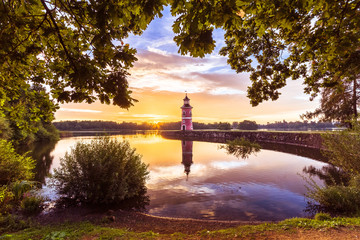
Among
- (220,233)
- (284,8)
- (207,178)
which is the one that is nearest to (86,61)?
(284,8)

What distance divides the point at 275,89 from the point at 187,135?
54799 mm

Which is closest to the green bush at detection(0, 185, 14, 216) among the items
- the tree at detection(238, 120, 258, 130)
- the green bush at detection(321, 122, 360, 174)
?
the green bush at detection(321, 122, 360, 174)

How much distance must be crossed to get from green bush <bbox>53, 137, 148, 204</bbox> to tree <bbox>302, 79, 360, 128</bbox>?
2504 centimetres

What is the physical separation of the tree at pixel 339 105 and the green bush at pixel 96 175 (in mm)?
25036

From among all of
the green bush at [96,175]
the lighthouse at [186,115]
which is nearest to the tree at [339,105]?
the green bush at [96,175]

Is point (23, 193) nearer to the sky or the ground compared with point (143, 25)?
nearer to the ground

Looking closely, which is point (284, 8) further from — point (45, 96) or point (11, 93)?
point (11, 93)

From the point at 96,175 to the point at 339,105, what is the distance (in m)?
29.0

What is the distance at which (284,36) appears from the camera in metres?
6.09

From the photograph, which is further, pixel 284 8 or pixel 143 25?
pixel 284 8

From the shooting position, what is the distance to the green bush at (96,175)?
774 cm

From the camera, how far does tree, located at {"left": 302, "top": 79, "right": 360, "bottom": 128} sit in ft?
67.5

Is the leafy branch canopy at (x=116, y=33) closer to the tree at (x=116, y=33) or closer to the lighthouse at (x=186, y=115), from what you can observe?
the tree at (x=116, y=33)

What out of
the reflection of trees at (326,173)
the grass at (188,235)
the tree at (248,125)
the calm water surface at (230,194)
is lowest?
the calm water surface at (230,194)
